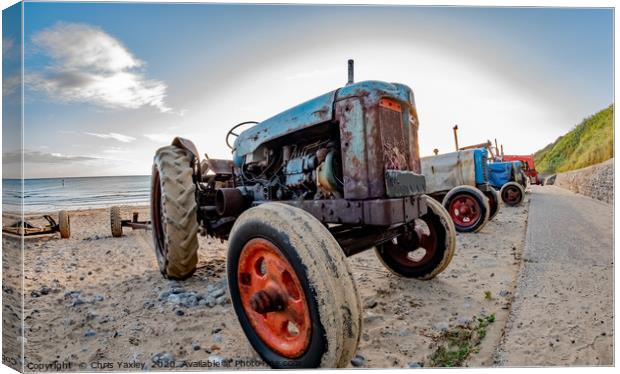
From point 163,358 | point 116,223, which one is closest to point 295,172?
point 163,358

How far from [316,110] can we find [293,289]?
103cm

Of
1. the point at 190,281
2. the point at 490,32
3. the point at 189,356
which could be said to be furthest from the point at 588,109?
A: the point at 190,281

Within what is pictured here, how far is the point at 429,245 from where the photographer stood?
2.77 metres

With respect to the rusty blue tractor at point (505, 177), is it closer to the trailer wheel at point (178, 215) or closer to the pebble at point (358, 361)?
the trailer wheel at point (178, 215)

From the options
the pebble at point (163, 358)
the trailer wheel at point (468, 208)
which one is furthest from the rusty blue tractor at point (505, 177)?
the pebble at point (163, 358)

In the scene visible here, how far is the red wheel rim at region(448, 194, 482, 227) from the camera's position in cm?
515

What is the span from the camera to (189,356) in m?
1.80

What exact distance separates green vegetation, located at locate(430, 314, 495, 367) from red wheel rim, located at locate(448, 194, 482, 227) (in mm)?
3309

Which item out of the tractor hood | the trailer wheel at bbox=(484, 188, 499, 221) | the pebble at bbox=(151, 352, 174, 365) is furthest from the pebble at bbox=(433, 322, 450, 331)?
the trailer wheel at bbox=(484, 188, 499, 221)

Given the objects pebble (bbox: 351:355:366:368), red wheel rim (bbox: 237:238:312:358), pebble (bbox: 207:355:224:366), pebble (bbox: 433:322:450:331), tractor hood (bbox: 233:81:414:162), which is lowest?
pebble (bbox: 351:355:366:368)

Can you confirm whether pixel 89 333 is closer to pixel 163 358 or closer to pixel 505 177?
pixel 163 358

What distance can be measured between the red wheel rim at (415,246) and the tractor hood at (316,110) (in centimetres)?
103

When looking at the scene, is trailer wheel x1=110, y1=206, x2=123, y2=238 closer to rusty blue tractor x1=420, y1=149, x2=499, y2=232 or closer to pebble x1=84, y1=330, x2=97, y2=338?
pebble x1=84, y1=330, x2=97, y2=338

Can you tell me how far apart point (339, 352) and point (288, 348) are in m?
0.32
